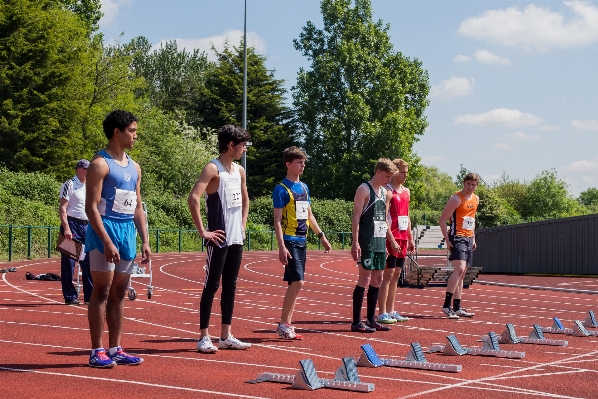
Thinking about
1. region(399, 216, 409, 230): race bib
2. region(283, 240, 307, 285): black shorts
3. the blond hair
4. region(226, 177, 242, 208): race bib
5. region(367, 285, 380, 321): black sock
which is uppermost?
the blond hair

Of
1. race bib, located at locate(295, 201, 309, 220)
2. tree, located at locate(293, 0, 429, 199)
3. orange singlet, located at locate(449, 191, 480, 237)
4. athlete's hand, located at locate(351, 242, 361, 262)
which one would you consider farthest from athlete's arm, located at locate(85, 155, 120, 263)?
tree, located at locate(293, 0, 429, 199)

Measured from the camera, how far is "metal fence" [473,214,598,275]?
29484mm

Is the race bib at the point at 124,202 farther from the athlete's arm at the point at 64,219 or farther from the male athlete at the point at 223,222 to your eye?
the athlete's arm at the point at 64,219

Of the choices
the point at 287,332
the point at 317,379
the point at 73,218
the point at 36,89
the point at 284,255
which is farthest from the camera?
the point at 36,89

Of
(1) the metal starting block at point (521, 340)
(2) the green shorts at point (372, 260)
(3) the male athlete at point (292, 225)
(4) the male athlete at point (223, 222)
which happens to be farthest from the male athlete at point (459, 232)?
(4) the male athlete at point (223, 222)

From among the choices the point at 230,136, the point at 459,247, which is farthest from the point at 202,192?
the point at 459,247

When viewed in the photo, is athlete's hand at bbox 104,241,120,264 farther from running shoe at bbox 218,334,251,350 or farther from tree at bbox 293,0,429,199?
tree at bbox 293,0,429,199

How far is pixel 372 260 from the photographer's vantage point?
10.7m

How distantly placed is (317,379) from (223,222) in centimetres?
227

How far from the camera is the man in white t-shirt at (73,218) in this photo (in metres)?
12.2

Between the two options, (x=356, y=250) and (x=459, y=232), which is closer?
(x=356, y=250)

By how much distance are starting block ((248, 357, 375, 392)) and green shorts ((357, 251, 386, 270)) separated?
12.9 ft

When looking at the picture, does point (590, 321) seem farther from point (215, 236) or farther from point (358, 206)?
point (215, 236)

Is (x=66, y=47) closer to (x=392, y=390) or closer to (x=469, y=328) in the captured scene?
(x=469, y=328)
